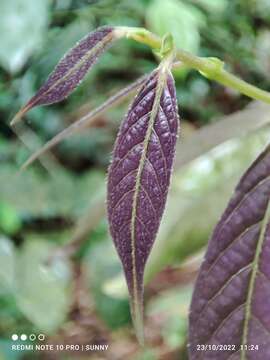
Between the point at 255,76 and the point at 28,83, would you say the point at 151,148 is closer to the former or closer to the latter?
the point at 28,83

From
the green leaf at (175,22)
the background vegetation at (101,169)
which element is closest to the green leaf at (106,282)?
the background vegetation at (101,169)

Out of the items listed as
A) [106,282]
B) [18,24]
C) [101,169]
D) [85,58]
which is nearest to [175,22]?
[18,24]

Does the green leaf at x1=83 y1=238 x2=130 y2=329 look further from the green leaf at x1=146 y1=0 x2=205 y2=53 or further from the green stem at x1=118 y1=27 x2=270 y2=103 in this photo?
the green stem at x1=118 y1=27 x2=270 y2=103

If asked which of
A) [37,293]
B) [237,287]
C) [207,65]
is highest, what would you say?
[207,65]

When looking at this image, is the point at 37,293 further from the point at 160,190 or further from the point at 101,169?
the point at 160,190

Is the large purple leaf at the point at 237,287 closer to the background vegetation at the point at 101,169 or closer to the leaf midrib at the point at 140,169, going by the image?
the leaf midrib at the point at 140,169

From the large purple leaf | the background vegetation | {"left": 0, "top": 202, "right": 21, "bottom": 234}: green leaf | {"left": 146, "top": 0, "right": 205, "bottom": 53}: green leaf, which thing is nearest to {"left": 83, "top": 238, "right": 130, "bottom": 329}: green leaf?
the background vegetation

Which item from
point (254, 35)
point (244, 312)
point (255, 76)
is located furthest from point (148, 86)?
point (254, 35)
